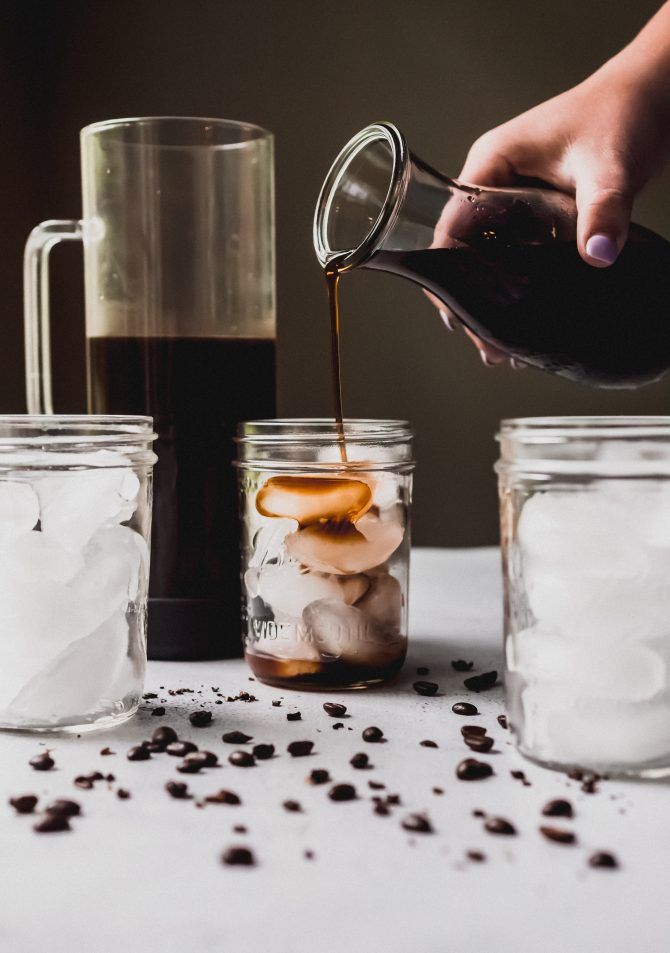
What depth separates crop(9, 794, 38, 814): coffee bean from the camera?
70cm

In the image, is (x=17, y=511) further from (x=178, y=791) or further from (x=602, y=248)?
(x=602, y=248)

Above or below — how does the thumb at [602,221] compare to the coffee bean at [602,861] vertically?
above

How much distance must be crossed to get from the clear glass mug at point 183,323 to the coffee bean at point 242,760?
0.35 meters

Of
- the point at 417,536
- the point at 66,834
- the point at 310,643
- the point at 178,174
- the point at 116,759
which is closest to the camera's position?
the point at 66,834

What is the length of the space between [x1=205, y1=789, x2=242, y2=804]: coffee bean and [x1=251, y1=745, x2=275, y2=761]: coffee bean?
0.28 ft

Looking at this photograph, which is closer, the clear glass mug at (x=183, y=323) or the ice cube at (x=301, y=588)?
the ice cube at (x=301, y=588)

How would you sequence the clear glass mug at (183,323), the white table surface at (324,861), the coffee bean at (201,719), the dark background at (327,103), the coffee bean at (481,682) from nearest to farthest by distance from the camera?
1. the white table surface at (324,861)
2. the coffee bean at (201,719)
3. the coffee bean at (481,682)
4. the clear glass mug at (183,323)
5. the dark background at (327,103)

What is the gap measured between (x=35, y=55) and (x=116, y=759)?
1951 millimetres

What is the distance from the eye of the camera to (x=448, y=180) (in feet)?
3.26

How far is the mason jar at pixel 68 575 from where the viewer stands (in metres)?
0.83

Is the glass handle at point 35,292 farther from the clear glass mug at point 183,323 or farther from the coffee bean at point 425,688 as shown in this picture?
the coffee bean at point 425,688

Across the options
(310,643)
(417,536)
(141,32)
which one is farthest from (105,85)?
(310,643)

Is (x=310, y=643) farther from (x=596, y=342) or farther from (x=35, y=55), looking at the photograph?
(x=35, y=55)

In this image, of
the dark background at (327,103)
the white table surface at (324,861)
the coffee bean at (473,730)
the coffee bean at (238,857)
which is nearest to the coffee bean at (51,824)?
the white table surface at (324,861)
